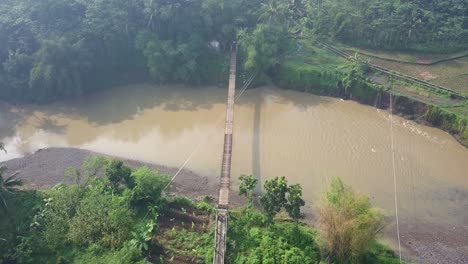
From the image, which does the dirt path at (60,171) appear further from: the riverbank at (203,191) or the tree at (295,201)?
the tree at (295,201)

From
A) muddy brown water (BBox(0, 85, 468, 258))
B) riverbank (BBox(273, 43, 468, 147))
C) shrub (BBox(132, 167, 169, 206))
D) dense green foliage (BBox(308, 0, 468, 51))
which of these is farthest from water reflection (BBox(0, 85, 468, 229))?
dense green foliage (BBox(308, 0, 468, 51))

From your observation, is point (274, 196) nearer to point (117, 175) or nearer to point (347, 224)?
point (347, 224)

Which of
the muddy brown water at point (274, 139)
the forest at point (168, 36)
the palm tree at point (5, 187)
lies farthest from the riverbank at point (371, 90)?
the palm tree at point (5, 187)

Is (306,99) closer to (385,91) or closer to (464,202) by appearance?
(385,91)

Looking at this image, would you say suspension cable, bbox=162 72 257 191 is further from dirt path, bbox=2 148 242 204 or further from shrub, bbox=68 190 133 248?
shrub, bbox=68 190 133 248

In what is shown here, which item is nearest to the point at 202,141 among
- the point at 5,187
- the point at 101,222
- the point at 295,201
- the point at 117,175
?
the point at 117,175
